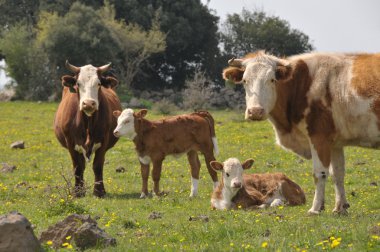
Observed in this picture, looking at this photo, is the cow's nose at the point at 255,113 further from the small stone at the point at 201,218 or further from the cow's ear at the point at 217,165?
the cow's ear at the point at 217,165

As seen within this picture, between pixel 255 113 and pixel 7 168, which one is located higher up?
pixel 255 113

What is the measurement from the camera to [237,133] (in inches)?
1122

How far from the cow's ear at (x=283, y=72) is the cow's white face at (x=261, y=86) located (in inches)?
2.8

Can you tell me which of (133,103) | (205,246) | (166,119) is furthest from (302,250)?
(133,103)

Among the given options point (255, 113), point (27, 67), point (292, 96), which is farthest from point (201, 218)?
point (27, 67)

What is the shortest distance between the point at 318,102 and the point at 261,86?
994 millimetres

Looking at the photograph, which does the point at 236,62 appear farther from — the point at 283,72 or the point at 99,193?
the point at 99,193

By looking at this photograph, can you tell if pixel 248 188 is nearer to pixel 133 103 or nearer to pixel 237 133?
pixel 237 133

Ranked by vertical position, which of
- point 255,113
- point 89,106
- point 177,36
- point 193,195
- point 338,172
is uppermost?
point 177,36

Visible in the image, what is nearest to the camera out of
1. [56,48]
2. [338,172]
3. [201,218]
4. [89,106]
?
[201,218]

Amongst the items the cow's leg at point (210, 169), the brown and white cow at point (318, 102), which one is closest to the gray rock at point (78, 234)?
the brown and white cow at point (318, 102)

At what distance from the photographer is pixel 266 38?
7088cm

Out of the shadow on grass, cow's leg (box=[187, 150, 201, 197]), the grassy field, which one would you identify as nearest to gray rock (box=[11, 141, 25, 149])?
the grassy field

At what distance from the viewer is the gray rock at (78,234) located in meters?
8.67
